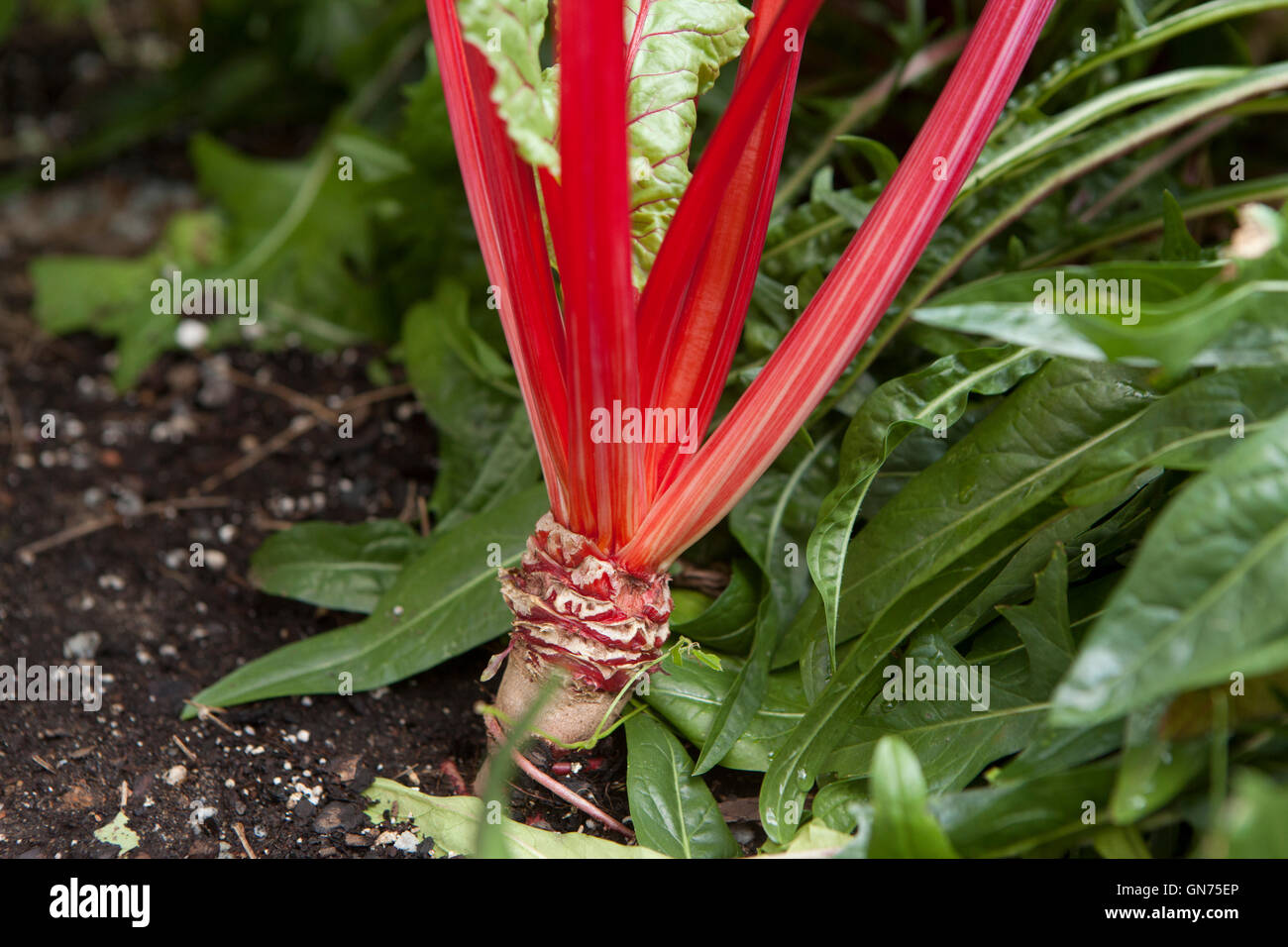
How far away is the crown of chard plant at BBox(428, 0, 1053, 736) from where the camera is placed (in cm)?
89

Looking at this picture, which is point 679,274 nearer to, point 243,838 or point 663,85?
point 663,85

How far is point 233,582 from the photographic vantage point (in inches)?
52.4

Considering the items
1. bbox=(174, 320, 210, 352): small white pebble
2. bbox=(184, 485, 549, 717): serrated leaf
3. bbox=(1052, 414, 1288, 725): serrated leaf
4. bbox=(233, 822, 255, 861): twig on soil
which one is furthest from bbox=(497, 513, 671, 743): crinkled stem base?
bbox=(174, 320, 210, 352): small white pebble

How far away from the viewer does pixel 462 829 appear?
98 cm

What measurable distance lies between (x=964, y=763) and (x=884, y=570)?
0.19m

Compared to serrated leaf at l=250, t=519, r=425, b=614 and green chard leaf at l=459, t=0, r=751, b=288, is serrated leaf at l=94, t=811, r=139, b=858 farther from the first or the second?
green chard leaf at l=459, t=0, r=751, b=288

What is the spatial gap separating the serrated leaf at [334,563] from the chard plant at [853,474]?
12 mm

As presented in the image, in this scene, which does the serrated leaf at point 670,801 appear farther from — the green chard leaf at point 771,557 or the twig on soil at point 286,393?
the twig on soil at point 286,393

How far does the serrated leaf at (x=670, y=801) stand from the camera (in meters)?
0.94

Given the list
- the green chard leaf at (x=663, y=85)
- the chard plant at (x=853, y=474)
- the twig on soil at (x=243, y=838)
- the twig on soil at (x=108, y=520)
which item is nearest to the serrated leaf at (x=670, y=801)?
the chard plant at (x=853, y=474)

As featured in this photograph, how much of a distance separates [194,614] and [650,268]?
0.72 m

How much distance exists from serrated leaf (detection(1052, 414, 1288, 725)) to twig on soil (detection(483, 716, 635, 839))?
1.58 ft
